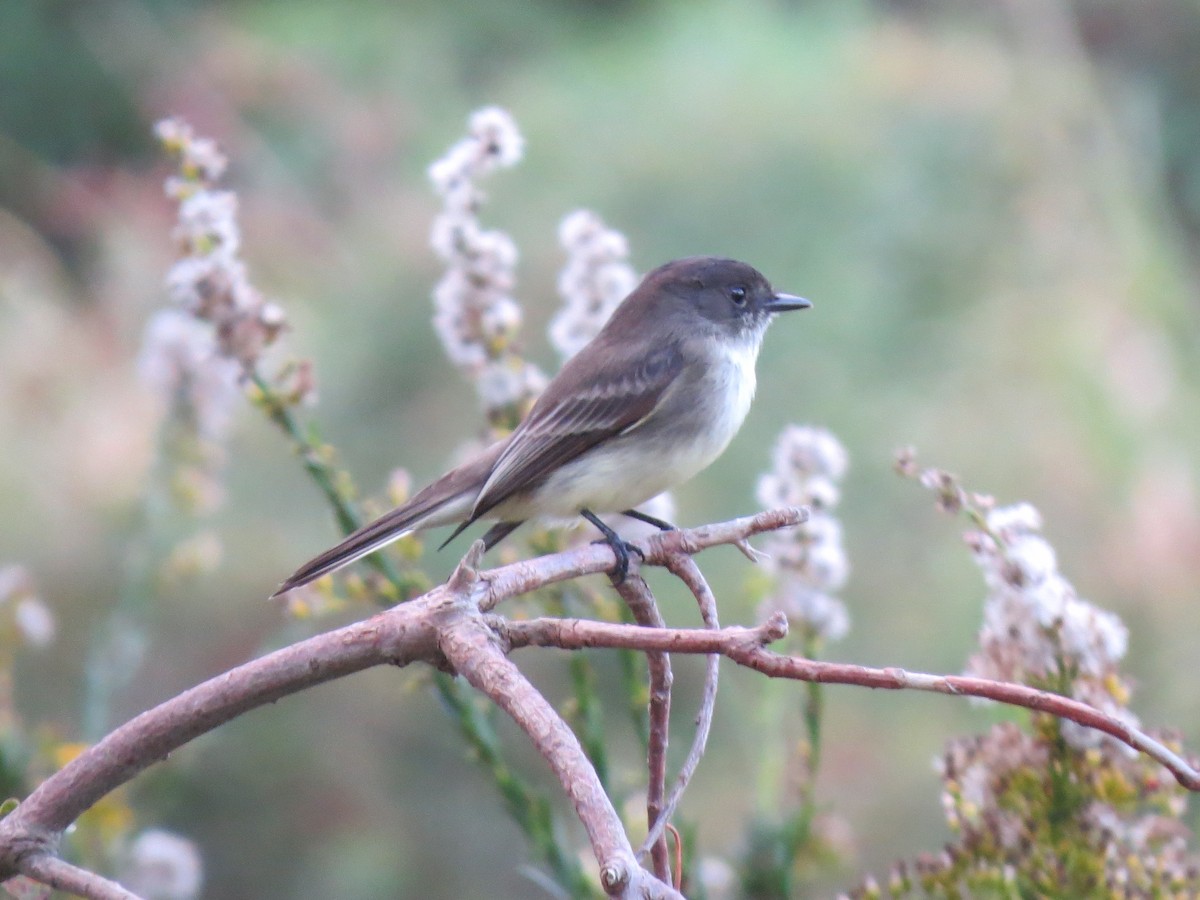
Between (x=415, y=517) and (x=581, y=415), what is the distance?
464 mm

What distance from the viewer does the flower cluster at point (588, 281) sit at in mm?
1988

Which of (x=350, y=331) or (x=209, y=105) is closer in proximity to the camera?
(x=350, y=331)

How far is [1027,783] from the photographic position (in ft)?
4.75

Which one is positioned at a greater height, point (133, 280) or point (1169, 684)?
point (133, 280)

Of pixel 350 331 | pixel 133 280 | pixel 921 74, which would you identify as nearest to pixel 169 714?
pixel 350 331

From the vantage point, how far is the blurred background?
3533 millimetres

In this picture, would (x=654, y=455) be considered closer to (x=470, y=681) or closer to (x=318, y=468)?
(x=318, y=468)

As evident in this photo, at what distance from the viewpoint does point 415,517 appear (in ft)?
6.66

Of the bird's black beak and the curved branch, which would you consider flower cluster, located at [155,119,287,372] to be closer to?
the curved branch

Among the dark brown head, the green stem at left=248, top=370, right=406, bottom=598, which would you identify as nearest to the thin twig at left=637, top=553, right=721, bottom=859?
the green stem at left=248, top=370, right=406, bottom=598

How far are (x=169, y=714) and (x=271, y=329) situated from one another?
83cm

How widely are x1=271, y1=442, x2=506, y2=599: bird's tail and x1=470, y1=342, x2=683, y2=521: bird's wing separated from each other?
38mm

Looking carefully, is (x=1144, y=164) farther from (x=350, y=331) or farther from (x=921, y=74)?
(x=350, y=331)

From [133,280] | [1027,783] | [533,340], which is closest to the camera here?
[1027,783]
